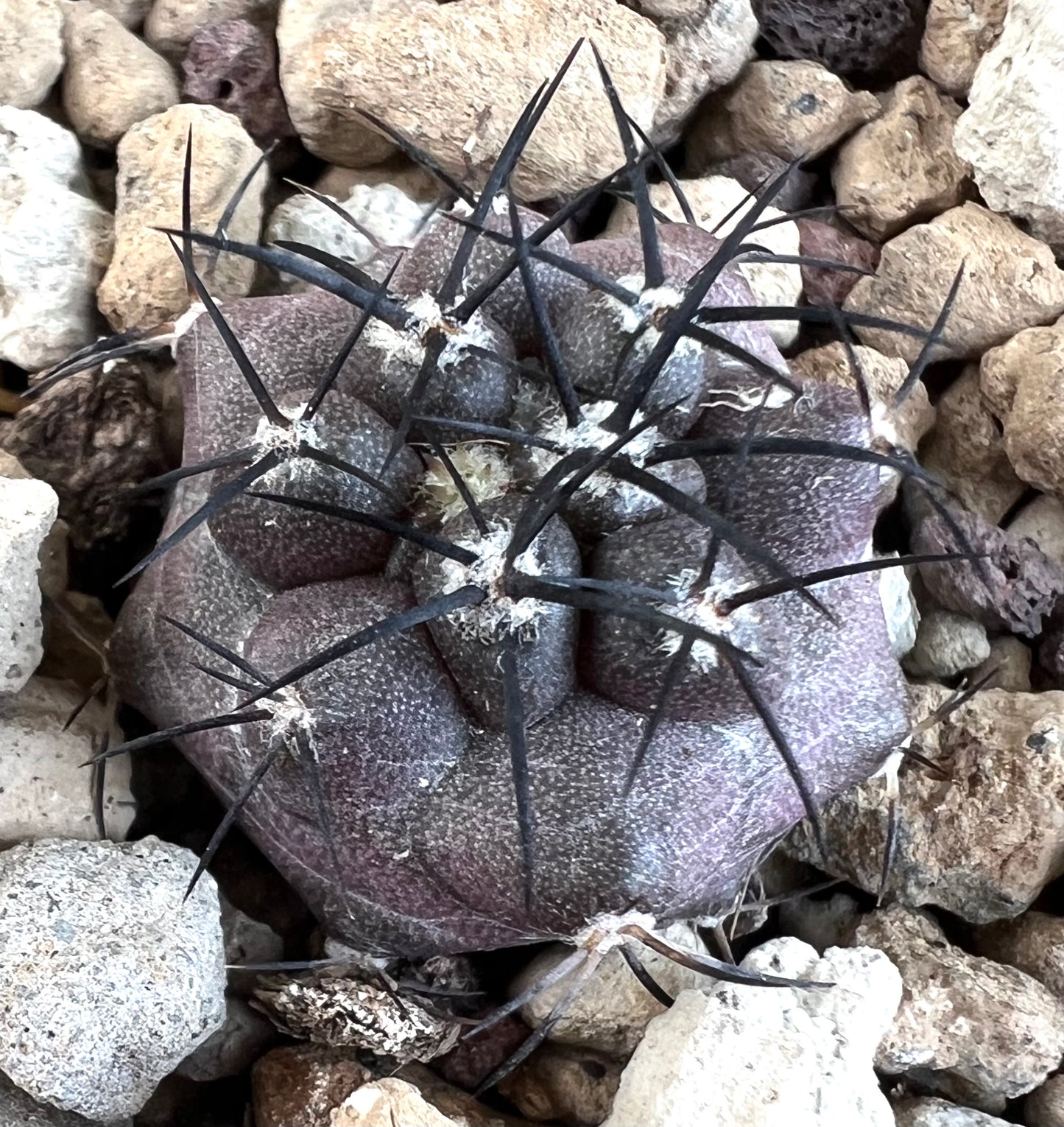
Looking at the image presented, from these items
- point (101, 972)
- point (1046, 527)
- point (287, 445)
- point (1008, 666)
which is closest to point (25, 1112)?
point (101, 972)

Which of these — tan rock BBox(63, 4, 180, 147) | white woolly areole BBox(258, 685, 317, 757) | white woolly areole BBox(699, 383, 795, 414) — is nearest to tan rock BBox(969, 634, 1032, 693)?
white woolly areole BBox(699, 383, 795, 414)

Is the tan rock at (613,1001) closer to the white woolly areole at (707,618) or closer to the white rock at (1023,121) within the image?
the white woolly areole at (707,618)

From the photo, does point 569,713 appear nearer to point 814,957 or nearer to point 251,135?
point 814,957

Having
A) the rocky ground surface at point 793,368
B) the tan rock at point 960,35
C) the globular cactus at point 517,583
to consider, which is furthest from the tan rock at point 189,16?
the tan rock at point 960,35

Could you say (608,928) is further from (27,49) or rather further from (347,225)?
(27,49)

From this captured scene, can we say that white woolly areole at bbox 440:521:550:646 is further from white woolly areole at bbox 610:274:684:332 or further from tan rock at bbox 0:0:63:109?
tan rock at bbox 0:0:63:109

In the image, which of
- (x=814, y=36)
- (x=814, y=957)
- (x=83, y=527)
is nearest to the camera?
(x=814, y=957)

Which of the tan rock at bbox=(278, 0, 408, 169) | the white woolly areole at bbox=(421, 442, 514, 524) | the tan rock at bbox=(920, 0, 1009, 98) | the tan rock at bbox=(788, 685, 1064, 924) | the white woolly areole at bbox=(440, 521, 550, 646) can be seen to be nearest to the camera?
the white woolly areole at bbox=(440, 521, 550, 646)

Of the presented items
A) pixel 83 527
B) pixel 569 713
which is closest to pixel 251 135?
pixel 83 527
